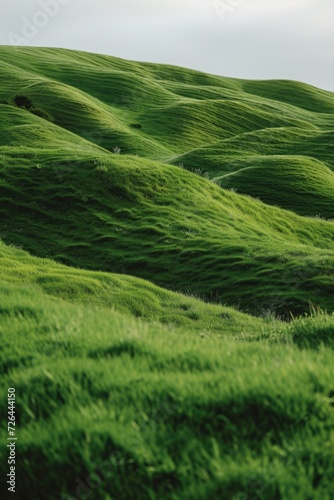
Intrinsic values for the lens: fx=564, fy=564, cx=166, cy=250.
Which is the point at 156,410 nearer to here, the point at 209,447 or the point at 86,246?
the point at 209,447

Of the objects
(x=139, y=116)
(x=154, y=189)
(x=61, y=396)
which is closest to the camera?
(x=61, y=396)

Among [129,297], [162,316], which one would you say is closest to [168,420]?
[162,316]

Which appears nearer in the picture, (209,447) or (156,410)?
(209,447)

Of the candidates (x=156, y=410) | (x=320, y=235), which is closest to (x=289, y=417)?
(x=156, y=410)

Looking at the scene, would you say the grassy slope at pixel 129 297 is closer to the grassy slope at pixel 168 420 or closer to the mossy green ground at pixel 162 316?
the mossy green ground at pixel 162 316

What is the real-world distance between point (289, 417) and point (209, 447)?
29.7 inches

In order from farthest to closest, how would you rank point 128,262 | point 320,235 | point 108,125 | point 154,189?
point 108,125, point 320,235, point 154,189, point 128,262

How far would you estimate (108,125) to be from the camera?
3930 inches

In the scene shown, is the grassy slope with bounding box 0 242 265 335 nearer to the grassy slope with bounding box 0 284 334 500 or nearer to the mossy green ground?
the mossy green ground

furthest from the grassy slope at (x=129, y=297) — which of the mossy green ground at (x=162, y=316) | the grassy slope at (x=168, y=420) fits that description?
the grassy slope at (x=168, y=420)

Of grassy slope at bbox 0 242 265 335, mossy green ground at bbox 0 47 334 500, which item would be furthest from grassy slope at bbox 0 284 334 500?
grassy slope at bbox 0 242 265 335

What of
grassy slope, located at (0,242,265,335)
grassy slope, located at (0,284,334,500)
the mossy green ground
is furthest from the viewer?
grassy slope, located at (0,242,265,335)

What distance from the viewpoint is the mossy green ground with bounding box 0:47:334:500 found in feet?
13.9

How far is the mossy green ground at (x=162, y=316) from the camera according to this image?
4234 mm
